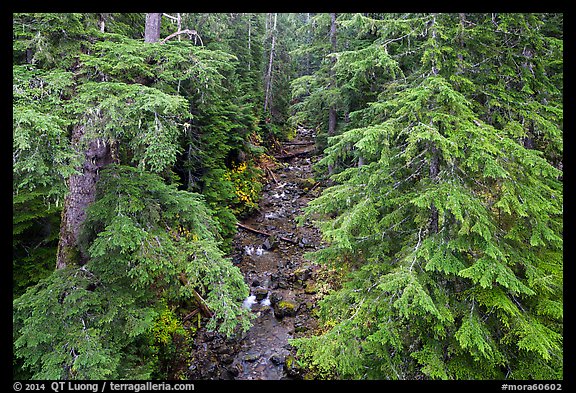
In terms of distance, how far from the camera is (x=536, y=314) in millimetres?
4656

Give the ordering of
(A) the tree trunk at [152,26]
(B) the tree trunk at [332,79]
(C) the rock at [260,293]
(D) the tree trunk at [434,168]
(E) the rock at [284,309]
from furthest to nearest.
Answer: (B) the tree trunk at [332,79]
(C) the rock at [260,293]
(E) the rock at [284,309]
(A) the tree trunk at [152,26]
(D) the tree trunk at [434,168]

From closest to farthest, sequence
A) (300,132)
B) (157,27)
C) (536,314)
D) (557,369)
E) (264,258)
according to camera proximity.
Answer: (557,369), (536,314), (157,27), (264,258), (300,132)

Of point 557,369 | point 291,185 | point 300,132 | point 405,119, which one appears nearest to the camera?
point 557,369

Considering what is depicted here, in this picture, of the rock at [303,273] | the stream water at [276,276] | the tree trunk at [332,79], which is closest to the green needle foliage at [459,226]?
the stream water at [276,276]

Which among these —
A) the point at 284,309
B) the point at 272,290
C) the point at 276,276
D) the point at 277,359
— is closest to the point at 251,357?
the point at 277,359

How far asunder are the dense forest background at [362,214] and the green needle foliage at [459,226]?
3 cm

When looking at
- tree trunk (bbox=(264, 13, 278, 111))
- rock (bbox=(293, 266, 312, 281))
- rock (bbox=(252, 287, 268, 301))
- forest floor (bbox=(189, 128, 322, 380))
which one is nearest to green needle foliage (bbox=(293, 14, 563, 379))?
forest floor (bbox=(189, 128, 322, 380))

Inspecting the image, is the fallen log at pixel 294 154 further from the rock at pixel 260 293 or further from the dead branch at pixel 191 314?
the dead branch at pixel 191 314

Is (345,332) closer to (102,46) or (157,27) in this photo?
(102,46)

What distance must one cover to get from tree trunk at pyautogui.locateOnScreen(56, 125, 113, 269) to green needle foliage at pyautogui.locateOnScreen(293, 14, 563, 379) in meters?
4.19

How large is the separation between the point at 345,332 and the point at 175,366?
18.4 ft

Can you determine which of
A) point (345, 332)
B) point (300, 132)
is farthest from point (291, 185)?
point (345, 332)

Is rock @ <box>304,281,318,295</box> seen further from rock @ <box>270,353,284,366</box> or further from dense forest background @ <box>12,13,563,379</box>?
dense forest background @ <box>12,13,563,379</box>

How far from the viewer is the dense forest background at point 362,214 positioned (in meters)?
4.41
